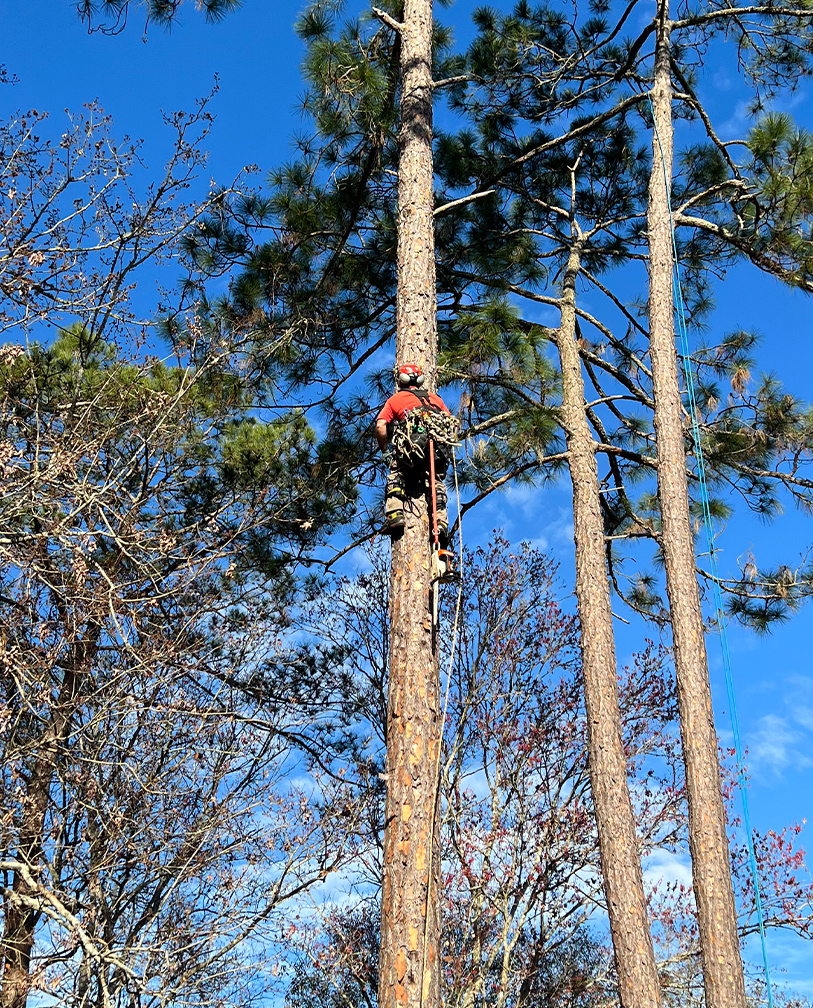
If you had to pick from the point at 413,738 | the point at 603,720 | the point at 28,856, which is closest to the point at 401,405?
the point at 413,738

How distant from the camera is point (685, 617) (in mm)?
7910

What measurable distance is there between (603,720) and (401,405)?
420 centimetres

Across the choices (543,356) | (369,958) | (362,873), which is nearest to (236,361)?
(543,356)

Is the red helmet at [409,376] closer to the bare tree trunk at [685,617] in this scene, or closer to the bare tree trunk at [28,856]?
the bare tree trunk at [28,856]

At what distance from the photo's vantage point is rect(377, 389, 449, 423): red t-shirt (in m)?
5.41

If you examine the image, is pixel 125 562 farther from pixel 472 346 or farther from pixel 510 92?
pixel 510 92

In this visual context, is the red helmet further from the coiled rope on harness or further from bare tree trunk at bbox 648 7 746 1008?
bare tree trunk at bbox 648 7 746 1008

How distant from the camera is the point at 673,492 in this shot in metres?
8.32

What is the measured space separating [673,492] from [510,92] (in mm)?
4978

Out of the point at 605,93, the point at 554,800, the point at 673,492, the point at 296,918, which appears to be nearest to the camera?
the point at 673,492

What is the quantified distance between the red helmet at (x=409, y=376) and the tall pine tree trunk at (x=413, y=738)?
0.12 m

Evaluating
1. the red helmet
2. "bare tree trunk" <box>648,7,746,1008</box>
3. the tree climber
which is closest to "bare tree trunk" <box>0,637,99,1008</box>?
the tree climber

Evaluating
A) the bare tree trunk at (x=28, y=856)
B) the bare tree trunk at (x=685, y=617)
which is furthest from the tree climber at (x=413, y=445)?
the bare tree trunk at (x=685, y=617)

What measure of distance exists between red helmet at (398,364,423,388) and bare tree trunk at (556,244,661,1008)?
3.98 meters
